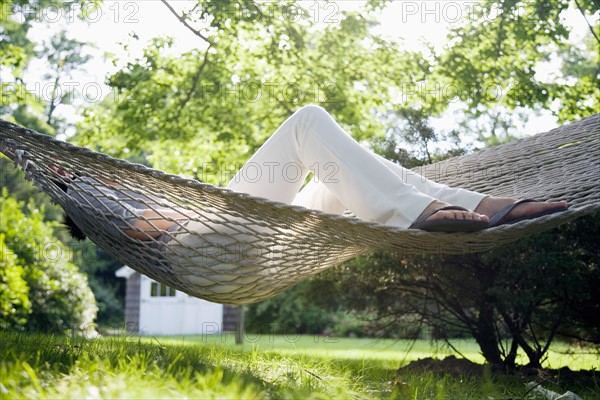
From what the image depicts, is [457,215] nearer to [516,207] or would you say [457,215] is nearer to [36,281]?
[516,207]

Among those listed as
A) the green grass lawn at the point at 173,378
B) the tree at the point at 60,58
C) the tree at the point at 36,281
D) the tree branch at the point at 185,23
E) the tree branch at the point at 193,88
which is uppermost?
the tree at the point at 60,58

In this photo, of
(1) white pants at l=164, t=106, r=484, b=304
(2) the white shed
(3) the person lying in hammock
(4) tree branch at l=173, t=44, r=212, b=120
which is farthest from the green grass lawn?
(2) the white shed

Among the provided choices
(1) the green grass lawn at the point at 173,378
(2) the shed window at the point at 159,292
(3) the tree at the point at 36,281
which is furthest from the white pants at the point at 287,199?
(2) the shed window at the point at 159,292

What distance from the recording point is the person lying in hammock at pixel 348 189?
1798 millimetres

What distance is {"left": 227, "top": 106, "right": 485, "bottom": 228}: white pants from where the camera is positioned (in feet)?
6.12

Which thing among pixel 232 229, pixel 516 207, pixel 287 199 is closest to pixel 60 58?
pixel 287 199

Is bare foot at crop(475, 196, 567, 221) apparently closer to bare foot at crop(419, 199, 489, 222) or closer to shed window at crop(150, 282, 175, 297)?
bare foot at crop(419, 199, 489, 222)

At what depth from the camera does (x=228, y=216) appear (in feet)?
6.64

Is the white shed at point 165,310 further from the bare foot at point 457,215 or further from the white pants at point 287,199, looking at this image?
the bare foot at point 457,215

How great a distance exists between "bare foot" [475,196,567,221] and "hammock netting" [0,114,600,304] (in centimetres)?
4

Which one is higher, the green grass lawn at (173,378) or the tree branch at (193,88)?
the tree branch at (193,88)

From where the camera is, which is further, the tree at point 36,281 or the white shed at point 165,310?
the white shed at point 165,310

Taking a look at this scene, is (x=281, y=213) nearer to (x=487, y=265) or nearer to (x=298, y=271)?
(x=298, y=271)

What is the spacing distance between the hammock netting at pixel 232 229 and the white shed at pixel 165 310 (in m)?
10.8
